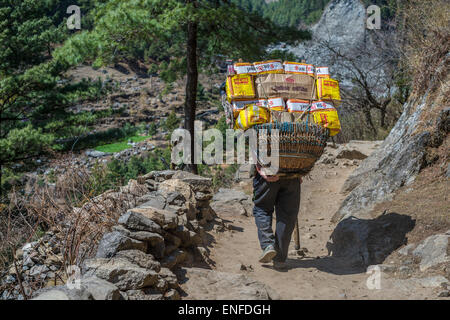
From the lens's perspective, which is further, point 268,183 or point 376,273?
point 268,183

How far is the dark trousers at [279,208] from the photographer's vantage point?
3.93m

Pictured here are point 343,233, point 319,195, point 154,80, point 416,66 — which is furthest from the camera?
point 154,80

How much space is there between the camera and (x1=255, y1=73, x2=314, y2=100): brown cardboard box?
160 inches

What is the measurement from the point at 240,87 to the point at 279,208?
1.20 m

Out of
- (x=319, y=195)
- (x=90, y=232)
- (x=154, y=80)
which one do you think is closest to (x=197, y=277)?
(x=90, y=232)

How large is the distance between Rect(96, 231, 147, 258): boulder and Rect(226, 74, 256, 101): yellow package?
5.29ft

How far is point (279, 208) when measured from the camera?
13.3ft

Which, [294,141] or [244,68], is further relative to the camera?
[244,68]

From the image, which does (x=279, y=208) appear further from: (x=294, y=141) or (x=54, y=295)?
(x=54, y=295)

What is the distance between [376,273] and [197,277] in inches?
60.5

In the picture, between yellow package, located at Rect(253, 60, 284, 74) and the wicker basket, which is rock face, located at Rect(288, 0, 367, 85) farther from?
the wicker basket

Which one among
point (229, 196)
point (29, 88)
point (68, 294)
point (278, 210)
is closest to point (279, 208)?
point (278, 210)
